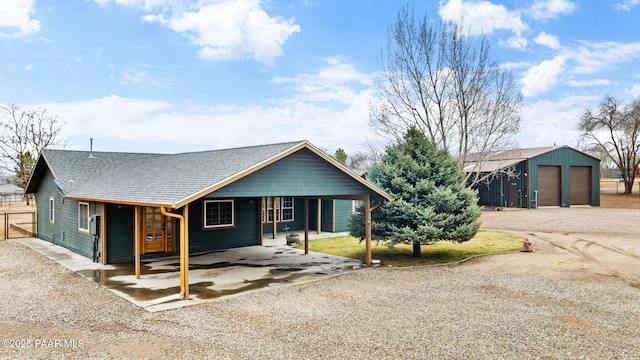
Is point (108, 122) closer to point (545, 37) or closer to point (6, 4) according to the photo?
point (6, 4)

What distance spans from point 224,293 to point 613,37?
27260 mm

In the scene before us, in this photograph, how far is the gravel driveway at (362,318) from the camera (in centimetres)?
604

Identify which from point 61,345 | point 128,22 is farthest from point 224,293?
point 128,22

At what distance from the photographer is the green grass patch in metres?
13.4

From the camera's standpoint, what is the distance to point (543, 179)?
30.8 metres

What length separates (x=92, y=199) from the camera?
11.6 m

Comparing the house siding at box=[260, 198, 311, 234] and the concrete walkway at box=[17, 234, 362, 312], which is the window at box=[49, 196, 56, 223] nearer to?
the concrete walkway at box=[17, 234, 362, 312]

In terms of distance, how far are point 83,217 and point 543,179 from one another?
2972 cm

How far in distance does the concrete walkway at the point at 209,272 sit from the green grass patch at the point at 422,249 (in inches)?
42.1

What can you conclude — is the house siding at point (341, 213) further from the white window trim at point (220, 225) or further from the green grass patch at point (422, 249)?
the white window trim at point (220, 225)

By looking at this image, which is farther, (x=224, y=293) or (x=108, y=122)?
(x=108, y=122)

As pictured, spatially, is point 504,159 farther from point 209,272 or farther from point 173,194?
point 173,194

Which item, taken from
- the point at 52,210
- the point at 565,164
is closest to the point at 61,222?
the point at 52,210

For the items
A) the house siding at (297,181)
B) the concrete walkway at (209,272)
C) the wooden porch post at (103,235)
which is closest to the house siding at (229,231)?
the concrete walkway at (209,272)
